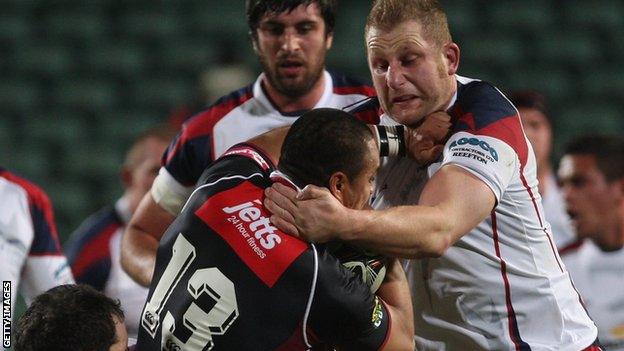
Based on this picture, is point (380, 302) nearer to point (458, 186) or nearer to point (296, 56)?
point (458, 186)

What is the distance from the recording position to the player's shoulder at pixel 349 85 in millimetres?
4059

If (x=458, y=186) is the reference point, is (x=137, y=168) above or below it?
below

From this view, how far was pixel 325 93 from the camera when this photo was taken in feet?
13.4

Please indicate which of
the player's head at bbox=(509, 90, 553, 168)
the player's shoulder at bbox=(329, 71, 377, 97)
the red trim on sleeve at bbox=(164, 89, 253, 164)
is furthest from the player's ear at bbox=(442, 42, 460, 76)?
the player's head at bbox=(509, 90, 553, 168)

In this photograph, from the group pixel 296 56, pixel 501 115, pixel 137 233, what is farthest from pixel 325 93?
A: pixel 501 115

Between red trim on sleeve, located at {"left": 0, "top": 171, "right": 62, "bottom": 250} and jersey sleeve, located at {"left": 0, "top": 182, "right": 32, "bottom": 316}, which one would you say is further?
red trim on sleeve, located at {"left": 0, "top": 171, "right": 62, "bottom": 250}

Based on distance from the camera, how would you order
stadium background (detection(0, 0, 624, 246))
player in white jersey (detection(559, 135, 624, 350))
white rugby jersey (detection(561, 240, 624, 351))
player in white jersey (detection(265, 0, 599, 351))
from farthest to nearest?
stadium background (detection(0, 0, 624, 246)), player in white jersey (detection(559, 135, 624, 350)), white rugby jersey (detection(561, 240, 624, 351)), player in white jersey (detection(265, 0, 599, 351))

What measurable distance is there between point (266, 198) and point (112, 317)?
0.46m

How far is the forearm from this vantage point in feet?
9.34

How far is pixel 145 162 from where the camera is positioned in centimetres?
555

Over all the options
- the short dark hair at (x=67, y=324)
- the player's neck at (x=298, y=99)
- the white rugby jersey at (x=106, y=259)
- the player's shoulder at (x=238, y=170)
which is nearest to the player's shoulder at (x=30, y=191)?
the white rugby jersey at (x=106, y=259)

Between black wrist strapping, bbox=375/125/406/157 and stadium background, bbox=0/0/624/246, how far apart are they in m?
5.19

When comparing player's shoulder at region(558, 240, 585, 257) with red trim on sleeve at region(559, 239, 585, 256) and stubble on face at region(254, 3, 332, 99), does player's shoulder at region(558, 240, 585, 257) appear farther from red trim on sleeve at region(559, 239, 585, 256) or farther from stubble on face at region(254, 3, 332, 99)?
stubble on face at region(254, 3, 332, 99)

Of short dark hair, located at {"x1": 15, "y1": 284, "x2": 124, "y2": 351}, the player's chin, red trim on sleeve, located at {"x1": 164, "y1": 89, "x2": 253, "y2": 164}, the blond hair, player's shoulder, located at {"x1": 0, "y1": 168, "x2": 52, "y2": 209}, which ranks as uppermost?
the blond hair
